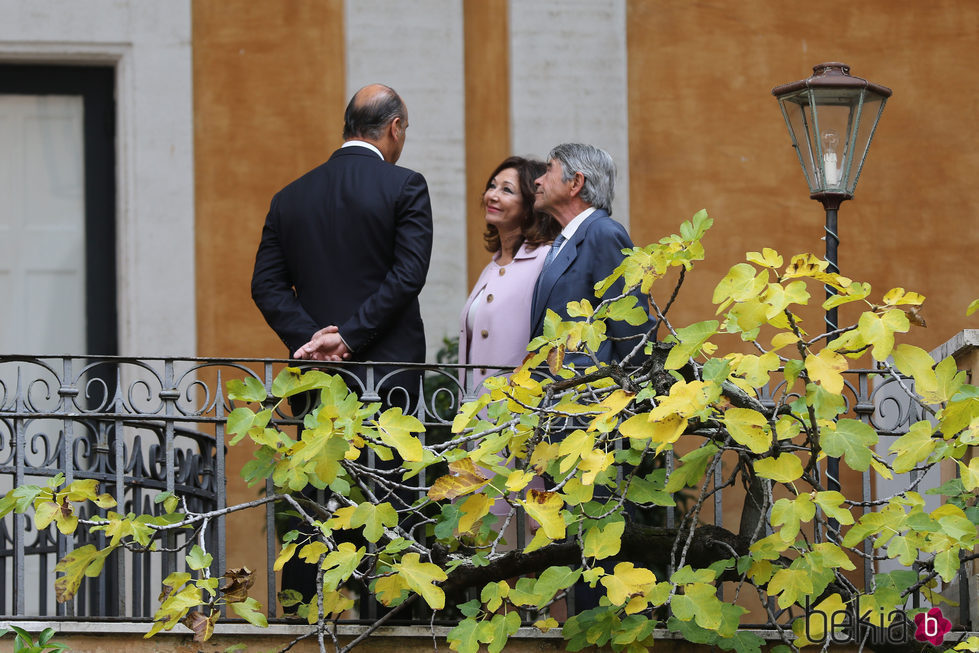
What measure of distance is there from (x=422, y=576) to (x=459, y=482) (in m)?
0.32

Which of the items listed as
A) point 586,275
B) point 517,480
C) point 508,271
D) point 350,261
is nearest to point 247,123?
point 508,271

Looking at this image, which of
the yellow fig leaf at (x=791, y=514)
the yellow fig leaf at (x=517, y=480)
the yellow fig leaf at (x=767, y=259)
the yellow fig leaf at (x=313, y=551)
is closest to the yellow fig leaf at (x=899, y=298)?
the yellow fig leaf at (x=767, y=259)

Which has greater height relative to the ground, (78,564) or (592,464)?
(592,464)

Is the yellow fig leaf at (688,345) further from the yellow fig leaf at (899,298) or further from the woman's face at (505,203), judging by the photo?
the woman's face at (505,203)

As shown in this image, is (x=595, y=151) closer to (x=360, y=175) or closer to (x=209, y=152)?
(x=360, y=175)

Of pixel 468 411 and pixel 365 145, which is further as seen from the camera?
pixel 365 145

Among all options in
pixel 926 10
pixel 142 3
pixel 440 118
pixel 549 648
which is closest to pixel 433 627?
pixel 549 648

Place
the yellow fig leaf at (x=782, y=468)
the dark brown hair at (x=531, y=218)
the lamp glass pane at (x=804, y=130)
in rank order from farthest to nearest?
1. the lamp glass pane at (x=804, y=130)
2. the dark brown hair at (x=531, y=218)
3. the yellow fig leaf at (x=782, y=468)

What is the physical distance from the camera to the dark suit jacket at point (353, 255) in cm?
659

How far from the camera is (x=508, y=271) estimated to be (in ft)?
23.1

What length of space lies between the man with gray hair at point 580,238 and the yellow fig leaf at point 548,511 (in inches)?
Result: 41.3

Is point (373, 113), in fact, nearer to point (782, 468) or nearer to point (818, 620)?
point (782, 468)

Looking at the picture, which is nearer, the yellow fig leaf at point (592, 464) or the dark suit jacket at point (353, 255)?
the yellow fig leaf at point (592, 464)

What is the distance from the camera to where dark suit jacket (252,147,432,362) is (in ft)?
21.6
